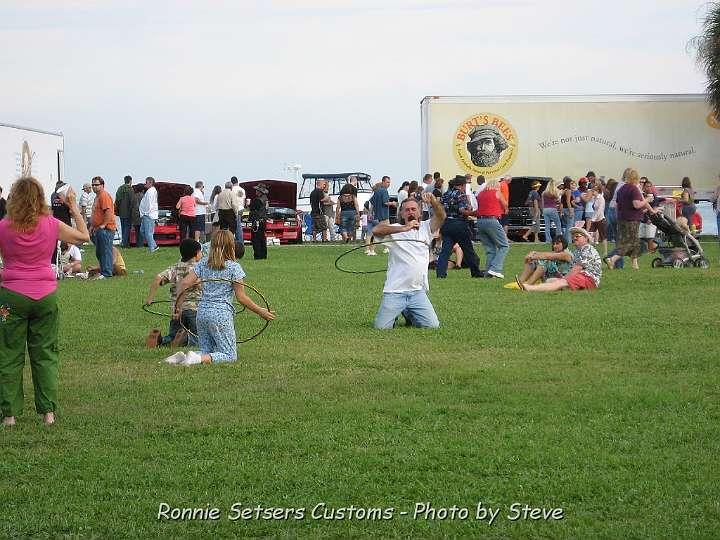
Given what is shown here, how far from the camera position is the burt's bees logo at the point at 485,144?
39500mm

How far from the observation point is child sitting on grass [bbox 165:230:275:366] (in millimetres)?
12031

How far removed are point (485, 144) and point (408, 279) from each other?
25.7 meters

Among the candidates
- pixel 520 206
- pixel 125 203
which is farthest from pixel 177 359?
pixel 520 206

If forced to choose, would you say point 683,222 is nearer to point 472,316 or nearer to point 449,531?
point 472,316

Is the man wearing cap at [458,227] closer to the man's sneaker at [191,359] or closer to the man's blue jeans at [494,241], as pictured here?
the man's blue jeans at [494,241]

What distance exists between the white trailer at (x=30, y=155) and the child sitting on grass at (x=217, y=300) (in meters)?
26.6

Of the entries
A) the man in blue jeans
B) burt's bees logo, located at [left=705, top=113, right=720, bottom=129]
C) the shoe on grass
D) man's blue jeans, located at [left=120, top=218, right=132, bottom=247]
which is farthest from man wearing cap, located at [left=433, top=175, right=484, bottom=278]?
burt's bees logo, located at [left=705, top=113, right=720, bottom=129]

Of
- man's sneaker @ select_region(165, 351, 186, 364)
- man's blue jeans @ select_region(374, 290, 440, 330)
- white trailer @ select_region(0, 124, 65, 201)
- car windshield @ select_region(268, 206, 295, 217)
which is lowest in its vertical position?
man's sneaker @ select_region(165, 351, 186, 364)

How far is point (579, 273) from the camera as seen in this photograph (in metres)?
19.9

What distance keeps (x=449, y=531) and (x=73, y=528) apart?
1858mm

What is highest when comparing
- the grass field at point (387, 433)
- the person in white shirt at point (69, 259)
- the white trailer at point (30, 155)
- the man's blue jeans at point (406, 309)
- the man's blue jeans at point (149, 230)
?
the white trailer at point (30, 155)

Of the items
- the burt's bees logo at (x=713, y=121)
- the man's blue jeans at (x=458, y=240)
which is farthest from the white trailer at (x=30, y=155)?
the burt's bees logo at (x=713, y=121)

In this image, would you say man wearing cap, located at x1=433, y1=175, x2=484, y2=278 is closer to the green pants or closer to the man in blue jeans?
the man in blue jeans

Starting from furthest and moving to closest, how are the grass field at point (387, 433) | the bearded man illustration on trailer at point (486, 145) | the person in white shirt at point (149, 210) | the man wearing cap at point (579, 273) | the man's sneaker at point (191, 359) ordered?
the bearded man illustration on trailer at point (486, 145) → the person in white shirt at point (149, 210) → the man wearing cap at point (579, 273) → the man's sneaker at point (191, 359) → the grass field at point (387, 433)
